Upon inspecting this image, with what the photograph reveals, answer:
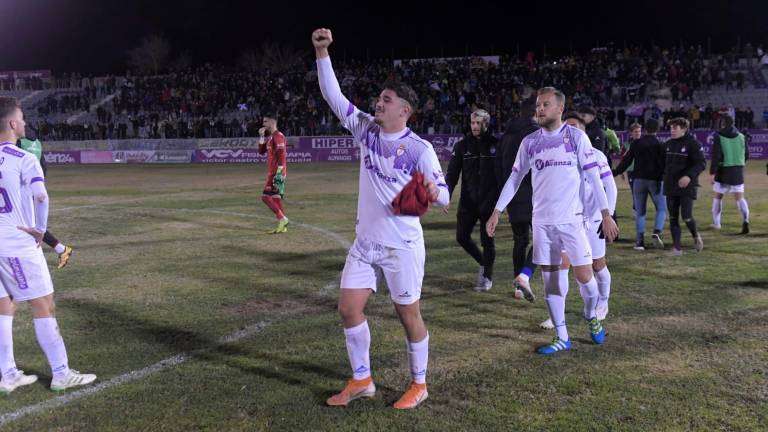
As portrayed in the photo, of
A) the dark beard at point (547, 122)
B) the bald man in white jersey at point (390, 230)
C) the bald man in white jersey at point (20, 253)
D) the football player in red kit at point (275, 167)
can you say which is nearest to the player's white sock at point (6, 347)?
the bald man in white jersey at point (20, 253)

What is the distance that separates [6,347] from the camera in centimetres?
452

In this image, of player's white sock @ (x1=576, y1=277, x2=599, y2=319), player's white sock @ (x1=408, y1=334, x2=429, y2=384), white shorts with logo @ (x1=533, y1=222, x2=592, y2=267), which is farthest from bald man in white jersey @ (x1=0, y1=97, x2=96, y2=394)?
player's white sock @ (x1=576, y1=277, x2=599, y2=319)

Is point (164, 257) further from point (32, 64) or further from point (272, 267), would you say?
point (32, 64)

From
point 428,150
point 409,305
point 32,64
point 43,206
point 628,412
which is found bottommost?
point 628,412

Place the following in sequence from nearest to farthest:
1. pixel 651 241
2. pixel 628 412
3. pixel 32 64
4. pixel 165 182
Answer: pixel 628 412 → pixel 651 241 → pixel 165 182 → pixel 32 64

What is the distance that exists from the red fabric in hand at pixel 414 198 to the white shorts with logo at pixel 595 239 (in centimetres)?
242

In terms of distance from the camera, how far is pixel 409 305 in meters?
4.16

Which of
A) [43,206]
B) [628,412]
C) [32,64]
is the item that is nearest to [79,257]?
[43,206]

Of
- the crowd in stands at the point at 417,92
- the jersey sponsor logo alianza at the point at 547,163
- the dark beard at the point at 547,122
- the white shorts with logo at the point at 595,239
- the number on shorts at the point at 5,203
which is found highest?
the crowd in stands at the point at 417,92

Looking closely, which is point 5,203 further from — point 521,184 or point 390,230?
point 521,184

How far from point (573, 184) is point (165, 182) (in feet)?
68.8

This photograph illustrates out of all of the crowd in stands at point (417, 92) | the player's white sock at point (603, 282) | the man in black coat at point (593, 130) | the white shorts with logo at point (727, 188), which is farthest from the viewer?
the crowd in stands at point (417, 92)

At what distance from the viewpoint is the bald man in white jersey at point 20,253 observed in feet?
14.3

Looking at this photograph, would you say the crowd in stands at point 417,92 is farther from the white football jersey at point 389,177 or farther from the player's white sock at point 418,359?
the player's white sock at point 418,359
